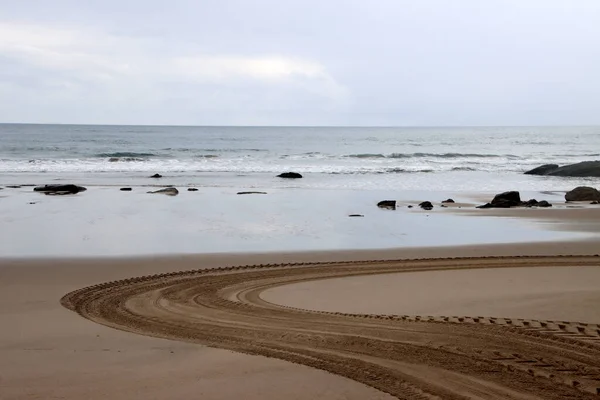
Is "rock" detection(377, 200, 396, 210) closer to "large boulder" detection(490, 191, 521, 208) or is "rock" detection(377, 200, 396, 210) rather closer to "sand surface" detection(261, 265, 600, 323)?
"large boulder" detection(490, 191, 521, 208)

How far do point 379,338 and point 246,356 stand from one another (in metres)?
1.49

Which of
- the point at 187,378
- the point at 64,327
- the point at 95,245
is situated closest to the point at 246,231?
the point at 95,245

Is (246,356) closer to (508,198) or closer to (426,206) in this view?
(426,206)

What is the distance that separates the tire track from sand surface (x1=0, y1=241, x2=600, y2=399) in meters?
0.02

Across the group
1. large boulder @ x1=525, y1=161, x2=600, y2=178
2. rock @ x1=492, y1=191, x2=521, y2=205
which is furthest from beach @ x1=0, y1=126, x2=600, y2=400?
large boulder @ x1=525, y1=161, x2=600, y2=178

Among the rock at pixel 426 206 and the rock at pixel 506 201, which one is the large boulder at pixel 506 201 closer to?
the rock at pixel 506 201

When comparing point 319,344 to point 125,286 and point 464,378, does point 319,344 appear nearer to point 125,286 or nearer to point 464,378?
point 464,378

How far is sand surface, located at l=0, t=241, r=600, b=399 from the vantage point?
521 cm

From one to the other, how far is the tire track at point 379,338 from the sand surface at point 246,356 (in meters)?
0.02

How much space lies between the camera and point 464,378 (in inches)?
216

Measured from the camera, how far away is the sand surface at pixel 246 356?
5.21 metres

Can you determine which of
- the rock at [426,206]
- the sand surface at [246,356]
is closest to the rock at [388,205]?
the rock at [426,206]

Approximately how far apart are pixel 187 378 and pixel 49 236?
33.5 feet

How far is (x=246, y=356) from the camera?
6.07 meters
